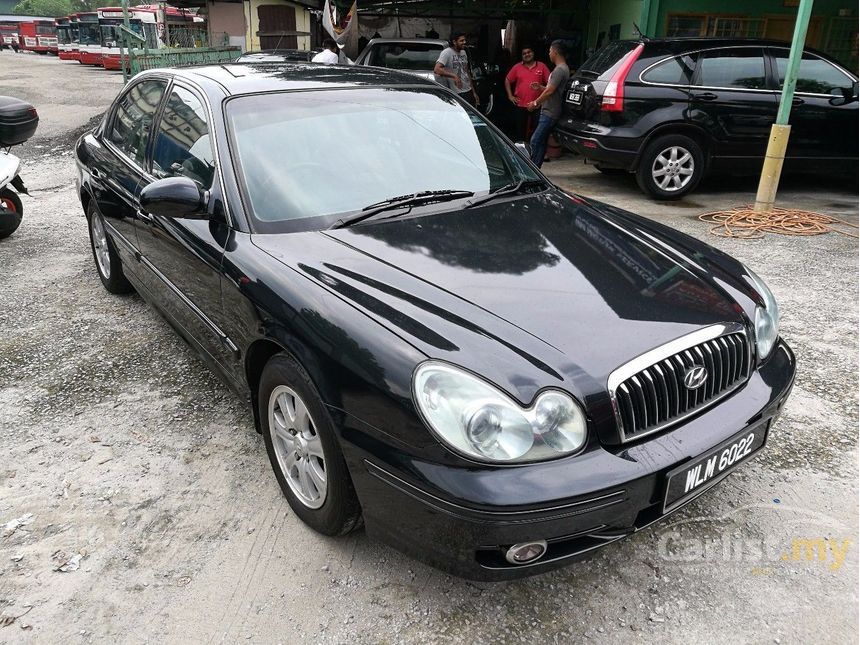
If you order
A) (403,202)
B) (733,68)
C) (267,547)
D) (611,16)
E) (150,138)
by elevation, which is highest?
(611,16)

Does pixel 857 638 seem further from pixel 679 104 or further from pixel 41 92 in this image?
pixel 41 92

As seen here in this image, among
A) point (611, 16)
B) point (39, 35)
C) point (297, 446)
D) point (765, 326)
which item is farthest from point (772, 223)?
point (39, 35)

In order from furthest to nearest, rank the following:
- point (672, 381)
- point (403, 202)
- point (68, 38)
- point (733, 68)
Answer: point (68, 38) → point (733, 68) → point (403, 202) → point (672, 381)

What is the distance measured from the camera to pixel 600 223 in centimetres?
302

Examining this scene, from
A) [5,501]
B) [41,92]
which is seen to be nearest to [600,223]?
[5,501]

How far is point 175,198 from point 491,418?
5.47ft

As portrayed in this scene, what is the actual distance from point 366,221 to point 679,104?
5.79m

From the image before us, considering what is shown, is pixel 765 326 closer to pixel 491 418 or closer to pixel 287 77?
pixel 491 418

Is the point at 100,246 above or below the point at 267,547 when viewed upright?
above

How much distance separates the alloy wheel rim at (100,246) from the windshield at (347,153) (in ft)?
7.04

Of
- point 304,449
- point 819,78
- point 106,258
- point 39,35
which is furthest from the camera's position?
point 39,35

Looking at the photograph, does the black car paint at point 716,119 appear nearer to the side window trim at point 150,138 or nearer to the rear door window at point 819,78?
the rear door window at point 819,78

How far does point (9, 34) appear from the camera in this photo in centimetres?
4378

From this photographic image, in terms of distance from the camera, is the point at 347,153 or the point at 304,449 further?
the point at 347,153
